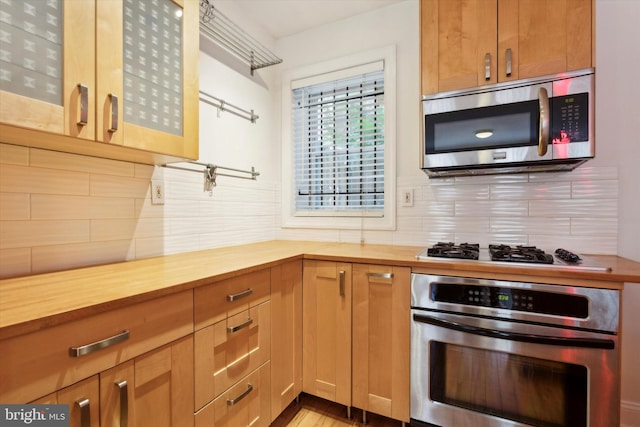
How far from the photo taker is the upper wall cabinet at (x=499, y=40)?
4.70 feet

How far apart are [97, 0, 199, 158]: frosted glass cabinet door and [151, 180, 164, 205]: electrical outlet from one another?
36 centimetres

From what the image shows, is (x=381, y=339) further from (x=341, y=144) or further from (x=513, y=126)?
(x=341, y=144)

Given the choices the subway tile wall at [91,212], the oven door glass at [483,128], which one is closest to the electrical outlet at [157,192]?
the subway tile wall at [91,212]

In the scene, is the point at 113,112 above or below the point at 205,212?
above

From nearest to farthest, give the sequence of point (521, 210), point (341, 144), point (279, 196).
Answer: point (521, 210) < point (341, 144) < point (279, 196)

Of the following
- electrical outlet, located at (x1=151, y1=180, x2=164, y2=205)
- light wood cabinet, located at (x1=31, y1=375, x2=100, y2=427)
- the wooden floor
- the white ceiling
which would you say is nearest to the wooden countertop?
light wood cabinet, located at (x1=31, y1=375, x2=100, y2=427)

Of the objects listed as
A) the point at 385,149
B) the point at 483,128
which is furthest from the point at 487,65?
the point at 385,149

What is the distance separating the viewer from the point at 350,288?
1642mm

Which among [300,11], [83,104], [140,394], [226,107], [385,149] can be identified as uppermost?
[300,11]

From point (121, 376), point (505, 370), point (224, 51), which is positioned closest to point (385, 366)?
point (505, 370)

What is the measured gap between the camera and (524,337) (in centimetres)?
128

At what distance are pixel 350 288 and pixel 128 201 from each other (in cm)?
121

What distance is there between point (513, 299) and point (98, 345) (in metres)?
1.53

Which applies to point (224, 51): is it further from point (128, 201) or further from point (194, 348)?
point (194, 348)
